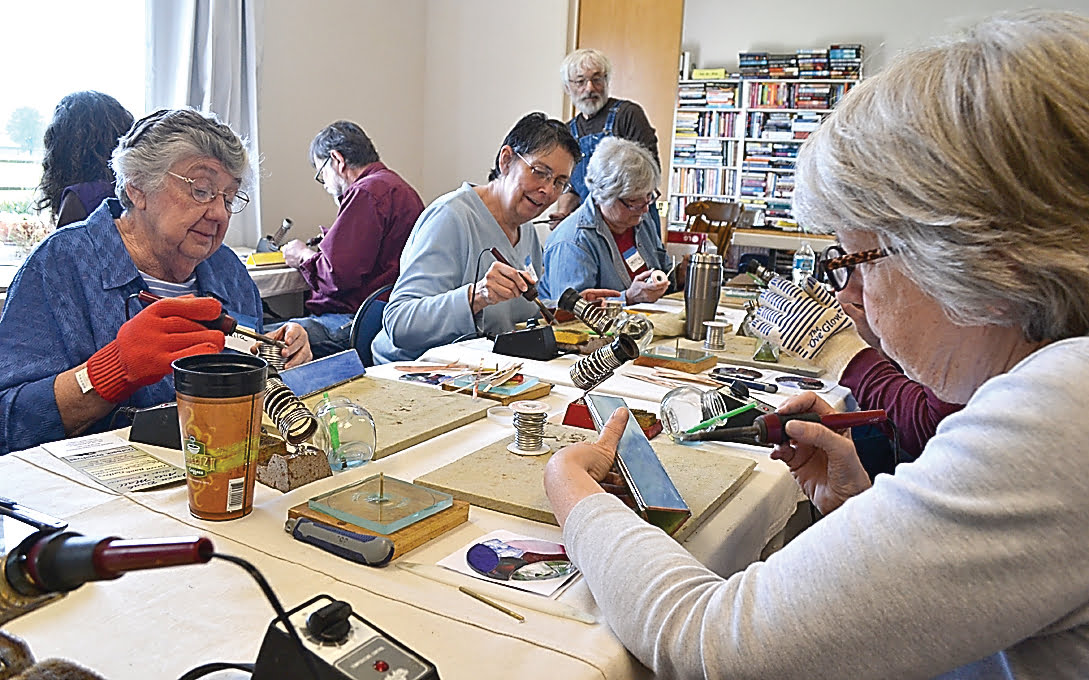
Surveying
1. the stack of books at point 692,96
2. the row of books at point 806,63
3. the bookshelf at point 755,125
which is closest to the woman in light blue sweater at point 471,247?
the bookshelf at point 755,125

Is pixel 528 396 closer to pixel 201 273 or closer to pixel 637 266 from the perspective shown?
pixel 201 273

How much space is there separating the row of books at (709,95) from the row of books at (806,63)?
212mm

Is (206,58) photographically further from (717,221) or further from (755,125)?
(755,125)

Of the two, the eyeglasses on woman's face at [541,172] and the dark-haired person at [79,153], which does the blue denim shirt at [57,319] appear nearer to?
the eyeglasses on woman's face at [541,172]

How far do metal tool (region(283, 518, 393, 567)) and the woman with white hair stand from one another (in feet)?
0.75

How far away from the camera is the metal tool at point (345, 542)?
94 centimetres

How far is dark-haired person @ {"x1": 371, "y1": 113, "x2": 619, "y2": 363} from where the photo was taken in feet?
7.62

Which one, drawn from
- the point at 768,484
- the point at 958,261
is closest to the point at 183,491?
the point at 768,484

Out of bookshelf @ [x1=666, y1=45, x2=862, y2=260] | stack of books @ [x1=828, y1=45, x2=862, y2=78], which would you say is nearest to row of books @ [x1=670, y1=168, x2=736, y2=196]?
bookshelf @ [x1=666, y1=45, x2=862, y2=260]

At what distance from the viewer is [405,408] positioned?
154 cm

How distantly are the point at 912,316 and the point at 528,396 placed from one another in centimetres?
97

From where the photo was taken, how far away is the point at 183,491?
1115 millimetres

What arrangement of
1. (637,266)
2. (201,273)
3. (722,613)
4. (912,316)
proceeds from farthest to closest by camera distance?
(637,266)
(201,273)
(912,316)
(722,613)

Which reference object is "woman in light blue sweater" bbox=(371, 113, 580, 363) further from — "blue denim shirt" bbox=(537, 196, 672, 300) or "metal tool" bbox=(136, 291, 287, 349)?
"metal tool" bbox=(136, 291, 287, 349)
